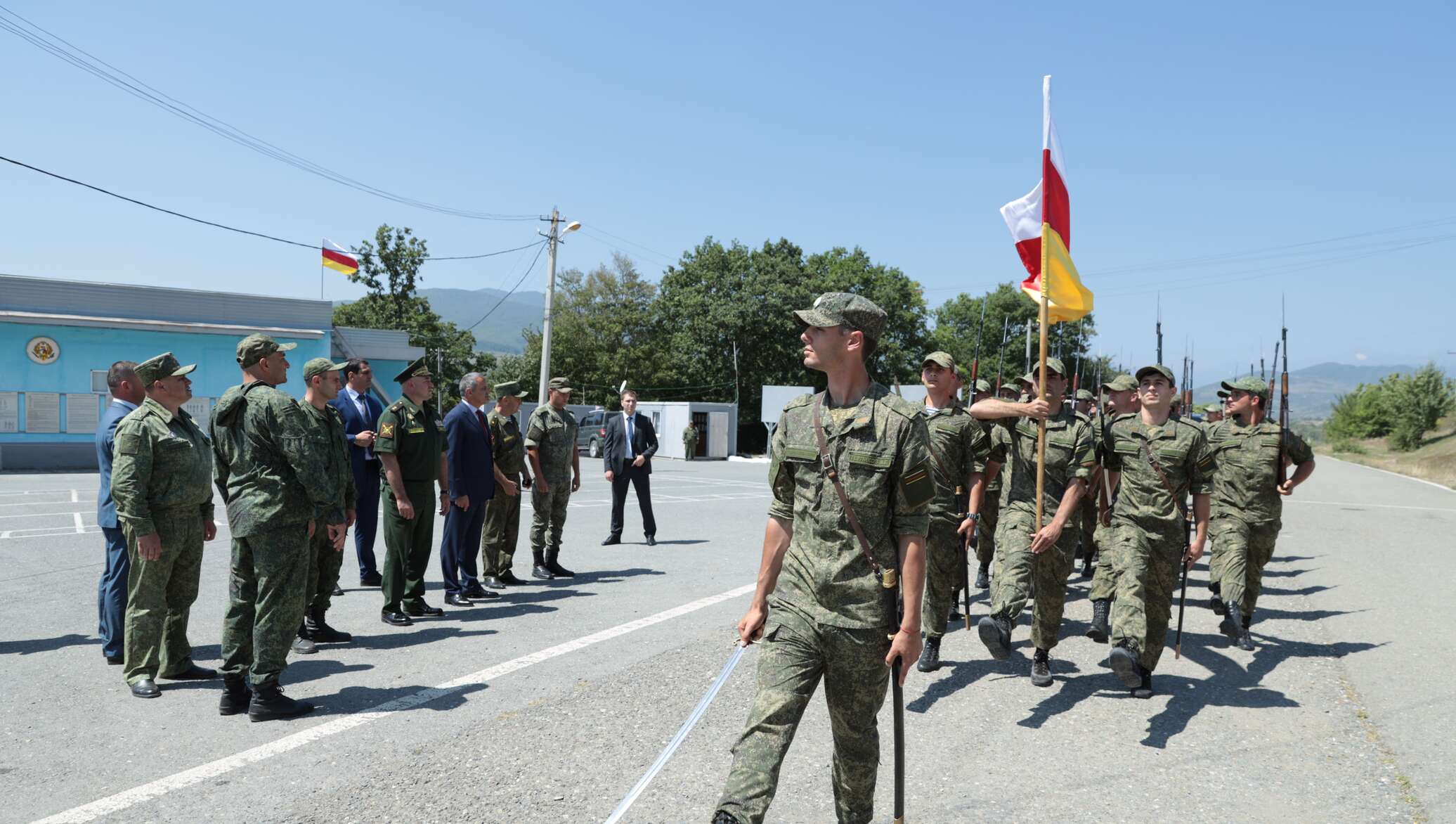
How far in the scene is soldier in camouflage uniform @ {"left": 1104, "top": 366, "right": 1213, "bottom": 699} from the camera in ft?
18.4

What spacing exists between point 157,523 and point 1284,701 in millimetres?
6797

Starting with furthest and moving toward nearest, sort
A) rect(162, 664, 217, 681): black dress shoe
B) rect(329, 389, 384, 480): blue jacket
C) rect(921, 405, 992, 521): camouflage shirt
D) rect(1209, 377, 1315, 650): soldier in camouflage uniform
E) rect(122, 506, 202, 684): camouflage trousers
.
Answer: rect(329, 389, 384, 480): blue jacket → rect(1209, 377, 1315, 650): soldier in camouflage uniform → rect(921, 405, 992, 521): camouflage shirt → rect(162, 664, 217, 681): black dress shoe → rect(122, 506, 202, 684): camouflage trousers

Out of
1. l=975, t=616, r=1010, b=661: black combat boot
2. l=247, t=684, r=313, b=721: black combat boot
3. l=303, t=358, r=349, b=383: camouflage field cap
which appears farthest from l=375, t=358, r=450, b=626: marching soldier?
l=975, t=616, r=1010, b=661: black combat boot

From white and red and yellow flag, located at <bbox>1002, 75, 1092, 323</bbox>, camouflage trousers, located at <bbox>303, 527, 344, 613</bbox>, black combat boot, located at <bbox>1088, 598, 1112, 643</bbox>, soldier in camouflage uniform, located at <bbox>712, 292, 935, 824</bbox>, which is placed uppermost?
white and red and yellow flag, located at <bbox>1002, 75, 1092, 323</bbox>

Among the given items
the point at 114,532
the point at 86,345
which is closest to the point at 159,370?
the point at 114,532

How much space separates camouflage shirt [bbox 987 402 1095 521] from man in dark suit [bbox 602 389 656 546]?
585 centimetres

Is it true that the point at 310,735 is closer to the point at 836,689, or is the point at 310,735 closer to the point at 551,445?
the point at 836,689

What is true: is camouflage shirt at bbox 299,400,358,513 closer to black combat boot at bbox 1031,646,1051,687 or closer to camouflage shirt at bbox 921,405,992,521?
camouflage shirt at bbox 921,405,992,521

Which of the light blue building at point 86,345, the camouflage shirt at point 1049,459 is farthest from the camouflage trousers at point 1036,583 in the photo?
the light blue building at point 86,345

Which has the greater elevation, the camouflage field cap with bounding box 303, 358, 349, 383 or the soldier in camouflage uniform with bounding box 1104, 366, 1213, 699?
the camouflage field cap with bounding box 303, 358, 349, 383

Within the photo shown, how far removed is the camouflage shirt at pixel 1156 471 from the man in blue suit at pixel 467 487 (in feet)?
16.7

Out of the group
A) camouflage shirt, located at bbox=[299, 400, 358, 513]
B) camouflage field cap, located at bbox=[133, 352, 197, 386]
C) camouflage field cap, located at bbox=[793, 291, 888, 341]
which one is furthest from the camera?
camouflage field cap, located at bbox=[133, 352, 197, 386]

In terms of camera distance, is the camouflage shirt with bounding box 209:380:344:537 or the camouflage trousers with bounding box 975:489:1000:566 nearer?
the camouflage shirt with bounding box 209:380:344:537

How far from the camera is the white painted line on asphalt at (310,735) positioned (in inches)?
150
